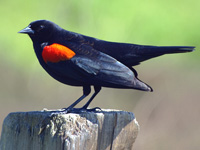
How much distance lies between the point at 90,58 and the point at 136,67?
16.9ft

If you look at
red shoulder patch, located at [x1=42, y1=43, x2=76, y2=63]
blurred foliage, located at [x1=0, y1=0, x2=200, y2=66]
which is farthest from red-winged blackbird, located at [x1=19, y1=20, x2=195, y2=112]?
blurred foliage, located at [x1=0, y1=0, x2=200, y2=66]

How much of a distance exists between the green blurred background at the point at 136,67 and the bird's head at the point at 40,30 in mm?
3887

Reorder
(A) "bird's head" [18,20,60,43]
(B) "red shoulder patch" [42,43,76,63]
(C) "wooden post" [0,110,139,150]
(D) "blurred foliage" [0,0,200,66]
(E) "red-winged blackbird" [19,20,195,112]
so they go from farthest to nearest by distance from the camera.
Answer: (D) "blurred foliage" [0,0,200,66] → (A) "bird's head" [18,20,60,43] → (B) "red shoulder patch" [42,43,76,63] → (E) "red-winged blackbird" [19,20,195,112] → (C) "wooden post" [0,110,139,150]

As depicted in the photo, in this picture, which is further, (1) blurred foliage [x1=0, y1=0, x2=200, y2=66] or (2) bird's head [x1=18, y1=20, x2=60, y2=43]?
(1) blurred foliage [x1=0, y1=0, x2=200, y2=66]

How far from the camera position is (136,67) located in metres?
9.80

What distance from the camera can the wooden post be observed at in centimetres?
344

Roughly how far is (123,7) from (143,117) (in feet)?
13.7

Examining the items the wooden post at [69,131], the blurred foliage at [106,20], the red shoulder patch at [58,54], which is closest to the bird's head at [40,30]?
the red shoulder patch at [58,54]

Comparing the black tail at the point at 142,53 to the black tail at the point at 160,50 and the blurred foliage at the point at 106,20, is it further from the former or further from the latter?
the blurred foliage at the point at 106,20

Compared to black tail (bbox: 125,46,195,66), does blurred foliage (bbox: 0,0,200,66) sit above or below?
above

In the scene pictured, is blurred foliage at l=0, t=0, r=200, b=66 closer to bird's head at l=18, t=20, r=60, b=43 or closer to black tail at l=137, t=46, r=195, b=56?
bird's head at l=18, t=20, r=60, b=43

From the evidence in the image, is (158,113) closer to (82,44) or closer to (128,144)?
(82,44)

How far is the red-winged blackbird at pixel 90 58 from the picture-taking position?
460 centimetres

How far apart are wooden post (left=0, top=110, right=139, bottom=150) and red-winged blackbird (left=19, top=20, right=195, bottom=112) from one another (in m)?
0.78
